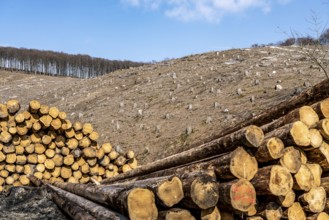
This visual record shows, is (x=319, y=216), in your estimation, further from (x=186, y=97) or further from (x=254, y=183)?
(x=186, y=97)

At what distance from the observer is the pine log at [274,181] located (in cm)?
403

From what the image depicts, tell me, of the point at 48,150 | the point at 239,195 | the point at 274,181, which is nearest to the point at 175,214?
the point at 239,195

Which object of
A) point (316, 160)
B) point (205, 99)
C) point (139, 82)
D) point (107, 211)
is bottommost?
point (107, 211)

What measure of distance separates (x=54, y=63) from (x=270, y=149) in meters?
97.2

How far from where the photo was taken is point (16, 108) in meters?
9.68

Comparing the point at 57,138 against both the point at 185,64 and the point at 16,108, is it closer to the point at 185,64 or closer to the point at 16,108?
the point at 16,108

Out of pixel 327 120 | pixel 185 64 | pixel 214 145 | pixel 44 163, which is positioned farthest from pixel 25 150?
pixel 185 64

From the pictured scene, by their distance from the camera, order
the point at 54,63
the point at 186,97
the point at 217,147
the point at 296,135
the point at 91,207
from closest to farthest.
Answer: the point at 296,135
the point at 217,147
the point at 91,207
the point at 186,97
the point at 54,63

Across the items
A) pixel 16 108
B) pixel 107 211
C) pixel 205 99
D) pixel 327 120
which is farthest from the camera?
pixel 205 99

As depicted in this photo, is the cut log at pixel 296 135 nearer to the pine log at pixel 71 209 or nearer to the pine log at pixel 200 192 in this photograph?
the pine log at pixel 200 192

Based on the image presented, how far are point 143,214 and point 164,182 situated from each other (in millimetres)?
387

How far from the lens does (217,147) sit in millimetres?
4984

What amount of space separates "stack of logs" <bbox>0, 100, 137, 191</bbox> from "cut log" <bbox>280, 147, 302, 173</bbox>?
6.27 metres

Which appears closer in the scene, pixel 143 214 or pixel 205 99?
pixel 143 214
